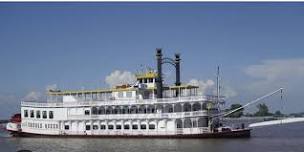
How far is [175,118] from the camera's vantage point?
5359cm

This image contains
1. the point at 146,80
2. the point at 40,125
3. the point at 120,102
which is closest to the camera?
the point at 120,102

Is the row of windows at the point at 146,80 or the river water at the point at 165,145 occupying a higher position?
the row of windows at the point at 146,80

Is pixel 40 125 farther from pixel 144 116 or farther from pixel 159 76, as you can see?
pixel 159 76

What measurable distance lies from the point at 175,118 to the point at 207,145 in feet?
28.5

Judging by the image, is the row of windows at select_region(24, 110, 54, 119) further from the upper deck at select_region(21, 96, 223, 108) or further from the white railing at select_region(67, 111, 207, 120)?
the white railing at select_region(67, 111, 207, 120)

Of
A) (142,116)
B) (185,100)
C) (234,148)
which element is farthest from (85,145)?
(234,148)

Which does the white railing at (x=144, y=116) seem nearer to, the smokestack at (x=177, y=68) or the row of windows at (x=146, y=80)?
the row of windows at (x=146, y=80)

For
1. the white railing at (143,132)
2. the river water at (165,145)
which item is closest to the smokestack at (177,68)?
the white railing at (143,132)

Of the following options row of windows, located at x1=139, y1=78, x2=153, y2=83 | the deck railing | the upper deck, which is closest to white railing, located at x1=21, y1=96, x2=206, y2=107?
the upper deck

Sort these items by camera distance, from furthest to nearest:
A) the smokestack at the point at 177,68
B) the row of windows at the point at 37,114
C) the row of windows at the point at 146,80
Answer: the row of windows at the point at 37,114 → the smokestack at the point at 177,68 → the row of windows at the point at 146,80

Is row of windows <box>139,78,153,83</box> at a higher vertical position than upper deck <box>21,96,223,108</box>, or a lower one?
higher

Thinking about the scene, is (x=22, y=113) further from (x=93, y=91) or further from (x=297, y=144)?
(x=297, y=144)

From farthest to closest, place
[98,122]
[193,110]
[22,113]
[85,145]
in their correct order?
[22,113] < [98,122] < [193,110] < [85,145]

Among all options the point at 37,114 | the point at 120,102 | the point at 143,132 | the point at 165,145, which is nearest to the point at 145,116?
the point at 143,132
